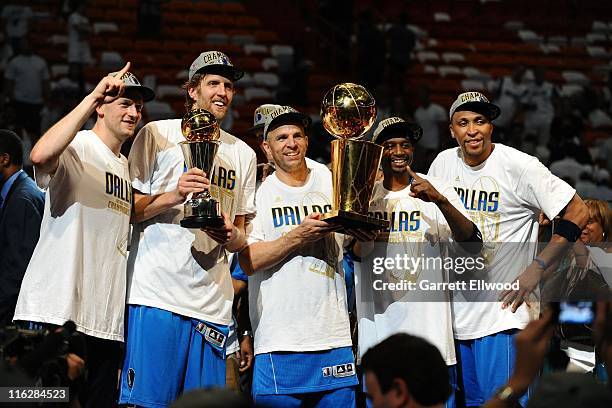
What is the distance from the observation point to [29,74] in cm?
1227

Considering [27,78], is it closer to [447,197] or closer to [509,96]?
[509,96]

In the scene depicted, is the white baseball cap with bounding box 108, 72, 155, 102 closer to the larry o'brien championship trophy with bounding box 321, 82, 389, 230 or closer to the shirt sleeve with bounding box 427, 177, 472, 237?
the larry o'brien championship trophy with bounding box 321, 82, 389, 230

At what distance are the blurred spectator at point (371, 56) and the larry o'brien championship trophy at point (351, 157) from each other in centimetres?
933

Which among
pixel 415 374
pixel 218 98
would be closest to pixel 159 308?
pixel 218 98

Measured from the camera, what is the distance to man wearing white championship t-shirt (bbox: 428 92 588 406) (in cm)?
556

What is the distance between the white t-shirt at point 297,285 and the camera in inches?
210

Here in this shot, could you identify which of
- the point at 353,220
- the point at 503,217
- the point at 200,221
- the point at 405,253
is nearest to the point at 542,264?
the point at 503,217

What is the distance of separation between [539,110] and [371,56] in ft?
7.82

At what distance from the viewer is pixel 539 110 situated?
14023 mm

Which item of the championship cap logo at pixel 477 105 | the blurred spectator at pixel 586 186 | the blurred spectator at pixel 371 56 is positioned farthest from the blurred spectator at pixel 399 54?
the championship cap logo at pixel 477 105

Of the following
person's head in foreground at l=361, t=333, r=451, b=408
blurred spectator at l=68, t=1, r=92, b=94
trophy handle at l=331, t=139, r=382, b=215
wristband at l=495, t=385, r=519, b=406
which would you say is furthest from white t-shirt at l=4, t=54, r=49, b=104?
wristband at l=495, t=385, r=519, b=406

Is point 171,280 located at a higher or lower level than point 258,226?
lower

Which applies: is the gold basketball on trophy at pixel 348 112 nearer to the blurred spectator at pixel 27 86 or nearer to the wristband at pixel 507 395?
the wristband at pixel 507 395

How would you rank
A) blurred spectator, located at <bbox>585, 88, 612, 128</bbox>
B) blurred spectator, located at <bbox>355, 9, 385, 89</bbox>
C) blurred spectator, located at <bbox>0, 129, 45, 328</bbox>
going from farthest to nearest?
blurred spectator, located at <bbox>585, 88, 612, 128</bbox>
blurred spectator, located at <bbox>355, 9, 385, 89</bbox>
blurred spectator, located at <bbox>0, 129, 45, 328</bbox>
